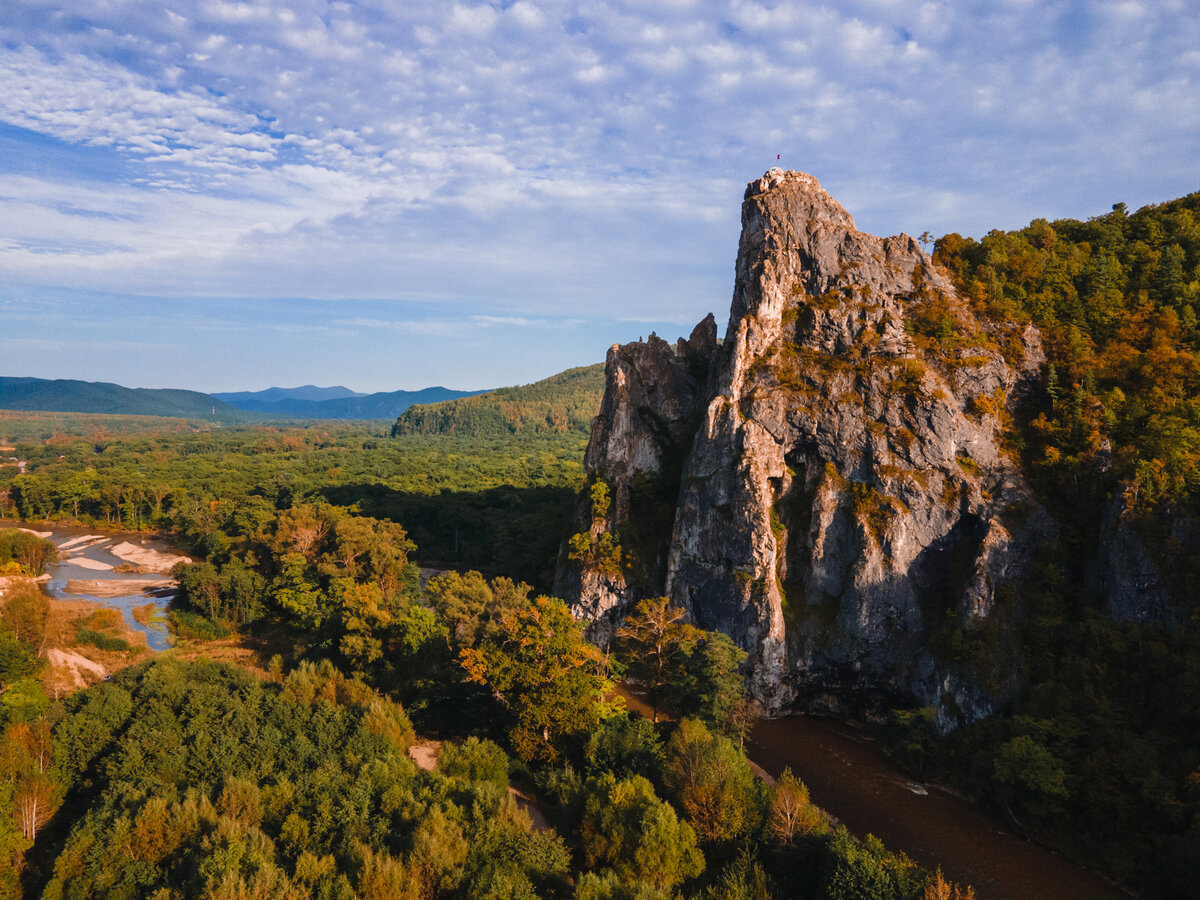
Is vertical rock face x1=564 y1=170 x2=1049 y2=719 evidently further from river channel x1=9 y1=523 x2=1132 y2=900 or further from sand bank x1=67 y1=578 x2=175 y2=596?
sand bank x1=67 y1=578 x2=175 y2=596

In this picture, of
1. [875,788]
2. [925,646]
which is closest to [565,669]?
[875,788]

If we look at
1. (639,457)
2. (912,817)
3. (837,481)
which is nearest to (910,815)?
(912,817)

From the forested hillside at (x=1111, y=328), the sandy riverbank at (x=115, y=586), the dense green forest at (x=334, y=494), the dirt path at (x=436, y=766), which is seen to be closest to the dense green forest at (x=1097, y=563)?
the forested hillside at (x=1111, y=328)

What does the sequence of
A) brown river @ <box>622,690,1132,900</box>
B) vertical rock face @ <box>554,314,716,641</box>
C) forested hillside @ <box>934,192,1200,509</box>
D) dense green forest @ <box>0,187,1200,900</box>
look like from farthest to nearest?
vertical rock face @ <box>554,314,716,641</box> → forested hillside @ <box>934,192,1200,509</box> → brown river @ <box>622,690,1132,900</box> → dense green forest @ <box>0,187,1200,900</box>

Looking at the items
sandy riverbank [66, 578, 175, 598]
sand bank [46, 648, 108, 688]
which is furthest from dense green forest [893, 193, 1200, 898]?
sandy riverbank [66, 578, 175, 598]

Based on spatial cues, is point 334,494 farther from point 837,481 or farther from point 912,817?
point 912,817

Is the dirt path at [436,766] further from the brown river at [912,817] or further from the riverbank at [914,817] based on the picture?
the riverbank at [914,817]

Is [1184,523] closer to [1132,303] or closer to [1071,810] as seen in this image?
[1071,810]
